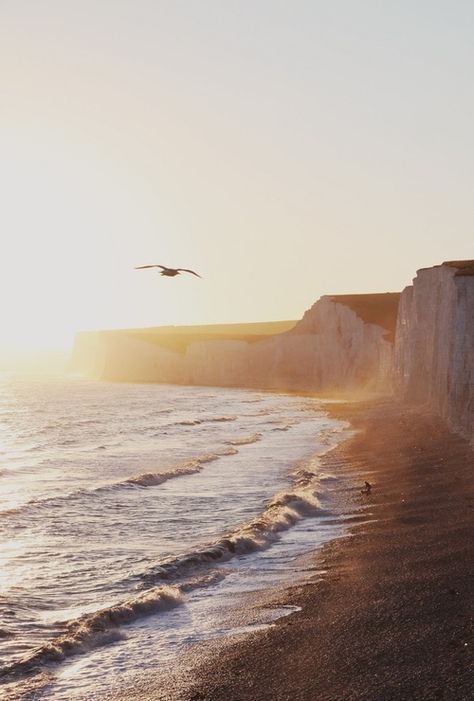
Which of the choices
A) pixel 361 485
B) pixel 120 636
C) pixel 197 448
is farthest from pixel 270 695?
pixel 197 448

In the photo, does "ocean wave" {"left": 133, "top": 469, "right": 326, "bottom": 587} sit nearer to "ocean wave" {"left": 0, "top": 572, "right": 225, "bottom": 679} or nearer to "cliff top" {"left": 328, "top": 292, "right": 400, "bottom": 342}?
"ocean wave" {"left": 0, "top": 572, "right": 225, "bottom": 679}

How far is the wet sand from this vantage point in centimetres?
903

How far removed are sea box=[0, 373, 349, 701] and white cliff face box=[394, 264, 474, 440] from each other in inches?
187

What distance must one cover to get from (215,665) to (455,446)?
16476 millimetres

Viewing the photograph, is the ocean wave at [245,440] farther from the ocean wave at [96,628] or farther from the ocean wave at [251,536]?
the ocean wave at [96,628]

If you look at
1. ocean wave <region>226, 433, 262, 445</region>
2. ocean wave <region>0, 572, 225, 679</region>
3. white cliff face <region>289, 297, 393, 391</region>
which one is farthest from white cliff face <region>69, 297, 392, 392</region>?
ocean wave <region>0, 572, 225, 679</region>

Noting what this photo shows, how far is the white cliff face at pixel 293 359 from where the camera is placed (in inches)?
3071

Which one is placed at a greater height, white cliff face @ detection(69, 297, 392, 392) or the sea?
white cliff face @ detection(69, 297, 392, 392)

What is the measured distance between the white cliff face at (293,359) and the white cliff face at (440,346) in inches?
577

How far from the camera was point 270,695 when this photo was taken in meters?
9.09

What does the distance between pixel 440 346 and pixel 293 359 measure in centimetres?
5398

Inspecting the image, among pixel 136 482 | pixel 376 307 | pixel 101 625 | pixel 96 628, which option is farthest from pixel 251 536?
pixel 376 307

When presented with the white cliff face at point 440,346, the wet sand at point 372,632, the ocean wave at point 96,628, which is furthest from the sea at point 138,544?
the white cliff face at point 440,346

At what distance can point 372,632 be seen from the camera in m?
10.5
